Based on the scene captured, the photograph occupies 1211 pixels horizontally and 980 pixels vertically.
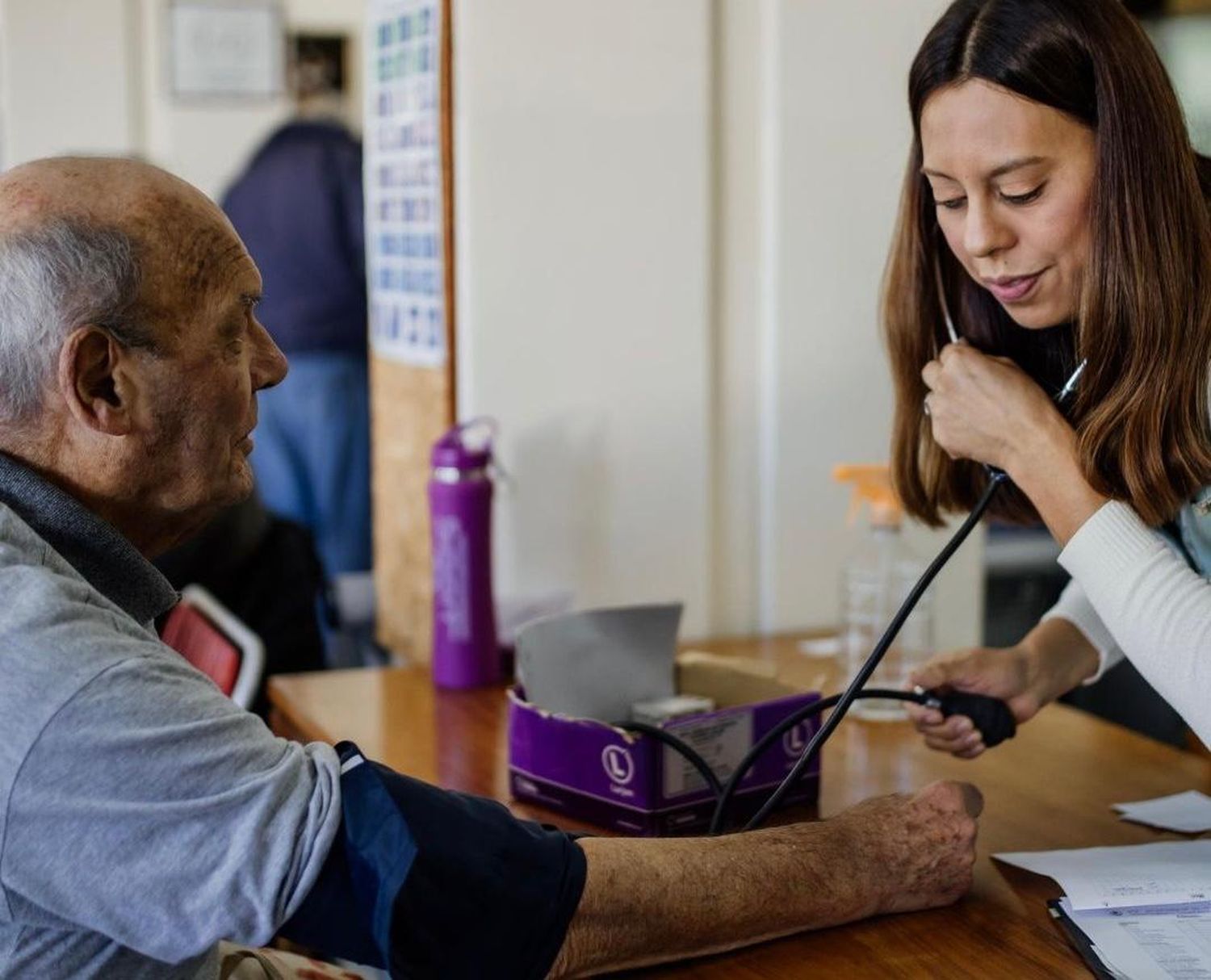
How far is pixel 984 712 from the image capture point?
4.88 feet

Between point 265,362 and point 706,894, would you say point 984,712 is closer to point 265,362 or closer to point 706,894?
point 706,894

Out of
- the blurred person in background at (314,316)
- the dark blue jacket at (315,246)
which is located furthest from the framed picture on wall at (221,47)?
the dark blue jacket at (315,246)

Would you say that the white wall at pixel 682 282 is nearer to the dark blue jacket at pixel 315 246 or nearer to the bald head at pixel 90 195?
the bald head at pixel 90 195

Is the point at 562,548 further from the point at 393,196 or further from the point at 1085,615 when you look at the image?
the point at 1085,615

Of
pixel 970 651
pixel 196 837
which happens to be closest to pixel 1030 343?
pixel 970 651

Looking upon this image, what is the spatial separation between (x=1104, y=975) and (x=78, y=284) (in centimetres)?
84

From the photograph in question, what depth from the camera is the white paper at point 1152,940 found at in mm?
1101

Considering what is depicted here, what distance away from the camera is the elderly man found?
→ 0.93 m

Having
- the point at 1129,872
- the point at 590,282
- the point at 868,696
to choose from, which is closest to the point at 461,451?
the point at 590,282

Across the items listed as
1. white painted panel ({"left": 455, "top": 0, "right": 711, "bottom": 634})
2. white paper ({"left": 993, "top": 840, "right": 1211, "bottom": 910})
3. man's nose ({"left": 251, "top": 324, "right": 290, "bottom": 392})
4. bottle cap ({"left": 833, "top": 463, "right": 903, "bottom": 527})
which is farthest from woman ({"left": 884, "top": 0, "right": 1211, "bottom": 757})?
white painted panel ({"left": 455, "top": 0, "right": 711, "bottom": 634})

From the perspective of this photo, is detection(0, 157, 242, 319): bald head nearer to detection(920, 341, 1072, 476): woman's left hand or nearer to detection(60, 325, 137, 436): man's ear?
detection(60, 325, 137, 436): man's ear

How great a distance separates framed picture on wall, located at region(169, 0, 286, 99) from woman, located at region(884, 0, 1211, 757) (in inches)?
166

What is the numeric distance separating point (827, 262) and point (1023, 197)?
0.85 metres

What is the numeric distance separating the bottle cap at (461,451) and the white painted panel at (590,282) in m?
0.06
